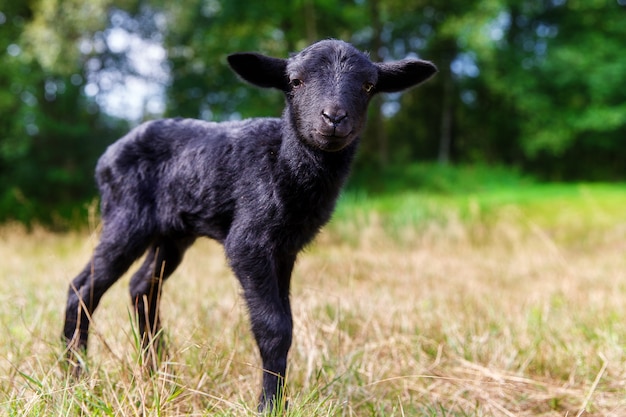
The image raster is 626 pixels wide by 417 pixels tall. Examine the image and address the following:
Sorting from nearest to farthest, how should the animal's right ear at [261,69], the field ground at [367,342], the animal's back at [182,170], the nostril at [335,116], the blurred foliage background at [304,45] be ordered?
1. the nostril at [335,116]
2. the field ground at [367,342]
3. the animal's right ear at [261,69]
4. the animal's back at [182,170]
5. the blurred foliage background at [304,45]

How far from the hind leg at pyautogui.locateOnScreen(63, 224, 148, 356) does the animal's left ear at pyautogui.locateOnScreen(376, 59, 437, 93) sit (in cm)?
179

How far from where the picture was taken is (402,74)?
11.3 ft

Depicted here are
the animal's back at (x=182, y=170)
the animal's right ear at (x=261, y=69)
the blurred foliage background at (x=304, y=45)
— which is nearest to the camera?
the animal's right ear at (x=261, y=69)

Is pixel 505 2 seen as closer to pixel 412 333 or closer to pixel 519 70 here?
pixel 519 70

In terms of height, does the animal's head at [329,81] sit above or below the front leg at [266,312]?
above

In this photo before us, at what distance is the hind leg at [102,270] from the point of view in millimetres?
3617

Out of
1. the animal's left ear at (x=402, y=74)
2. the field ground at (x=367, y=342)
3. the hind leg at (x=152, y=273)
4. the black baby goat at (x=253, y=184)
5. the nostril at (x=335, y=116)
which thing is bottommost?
the field ground at (x=367, y=342)

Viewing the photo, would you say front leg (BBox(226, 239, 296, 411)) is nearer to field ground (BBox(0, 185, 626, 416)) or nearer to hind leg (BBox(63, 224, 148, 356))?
field ground (BBox(0, 185, 626, 416))

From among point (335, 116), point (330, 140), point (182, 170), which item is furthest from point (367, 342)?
point (335, 116)

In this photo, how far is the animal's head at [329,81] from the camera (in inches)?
116

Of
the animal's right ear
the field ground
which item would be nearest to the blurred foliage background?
the field ground

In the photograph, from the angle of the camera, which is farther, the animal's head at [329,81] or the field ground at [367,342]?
the field ground at [367,342]

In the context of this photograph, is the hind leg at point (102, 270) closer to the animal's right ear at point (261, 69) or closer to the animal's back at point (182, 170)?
the animal's back at point (182, 170)

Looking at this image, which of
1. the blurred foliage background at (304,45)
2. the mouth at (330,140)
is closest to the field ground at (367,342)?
the mouth at (330,140)
